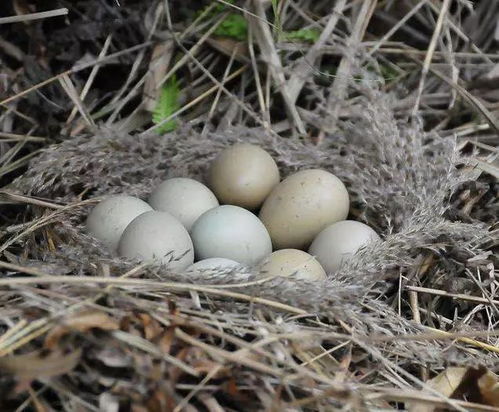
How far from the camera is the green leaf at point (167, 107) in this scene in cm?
211

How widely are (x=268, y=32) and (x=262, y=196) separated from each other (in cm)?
55

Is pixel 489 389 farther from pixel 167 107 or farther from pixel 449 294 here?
pixel 167 107

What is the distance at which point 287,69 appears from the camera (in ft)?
7.18

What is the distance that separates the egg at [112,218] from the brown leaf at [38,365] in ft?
2.06

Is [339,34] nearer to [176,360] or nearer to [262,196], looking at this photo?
[262,196]

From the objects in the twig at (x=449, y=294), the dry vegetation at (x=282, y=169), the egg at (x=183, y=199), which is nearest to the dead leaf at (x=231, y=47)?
the dry vegetation at (x=282, y=169)

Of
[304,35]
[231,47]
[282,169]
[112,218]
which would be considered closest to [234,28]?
[231,47]

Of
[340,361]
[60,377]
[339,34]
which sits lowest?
[340,361]

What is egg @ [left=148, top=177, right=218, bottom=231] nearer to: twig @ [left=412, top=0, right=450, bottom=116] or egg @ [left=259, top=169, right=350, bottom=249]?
egg @ [left=259, top=169, right=350, bottom=249]

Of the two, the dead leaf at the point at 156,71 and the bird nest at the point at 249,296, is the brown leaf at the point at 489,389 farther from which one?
the dead leaf at the point at 156,71

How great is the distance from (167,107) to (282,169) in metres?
0.38

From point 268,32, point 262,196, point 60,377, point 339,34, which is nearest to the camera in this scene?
point 60,377

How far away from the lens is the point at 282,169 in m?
2.00

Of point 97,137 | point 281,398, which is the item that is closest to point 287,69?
point 97,137
